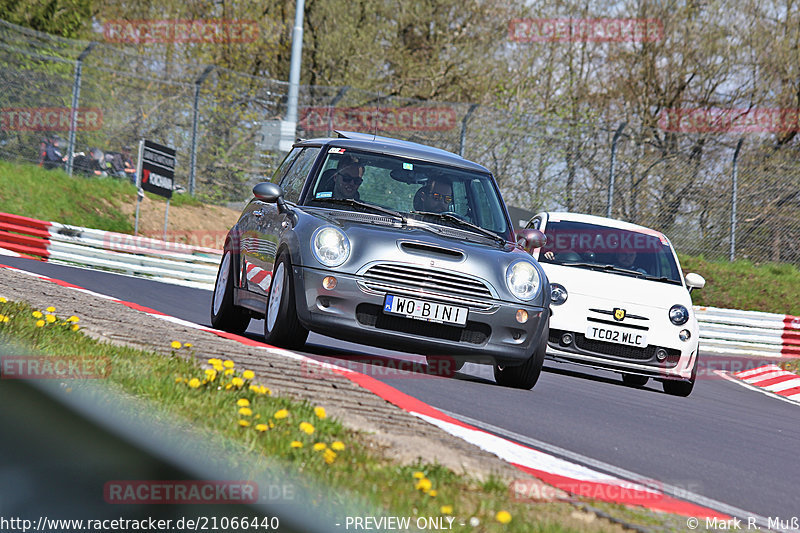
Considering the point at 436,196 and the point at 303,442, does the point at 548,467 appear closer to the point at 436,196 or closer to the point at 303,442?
the point at 303,442

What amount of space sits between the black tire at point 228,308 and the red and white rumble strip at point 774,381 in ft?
22.4

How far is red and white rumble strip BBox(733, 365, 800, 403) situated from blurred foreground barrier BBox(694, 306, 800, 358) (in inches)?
150

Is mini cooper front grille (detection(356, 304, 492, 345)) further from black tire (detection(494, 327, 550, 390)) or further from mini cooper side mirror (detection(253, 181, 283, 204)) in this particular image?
mini cooper side mirror (detection(253, 181, 283, 204))

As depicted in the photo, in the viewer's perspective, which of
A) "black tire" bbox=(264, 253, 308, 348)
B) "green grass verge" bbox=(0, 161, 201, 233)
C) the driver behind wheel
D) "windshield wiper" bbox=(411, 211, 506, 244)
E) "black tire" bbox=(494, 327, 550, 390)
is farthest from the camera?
"green grass verge" bbox=(0, 161, 201, 233)

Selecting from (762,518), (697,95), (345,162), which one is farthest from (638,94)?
(762,518)

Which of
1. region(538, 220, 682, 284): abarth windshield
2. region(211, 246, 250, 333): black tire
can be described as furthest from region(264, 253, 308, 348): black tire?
region(538, 220, 682, 284): abarth windshield

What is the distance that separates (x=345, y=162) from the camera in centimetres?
847

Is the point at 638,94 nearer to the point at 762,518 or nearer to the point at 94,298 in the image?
the point at 94,298

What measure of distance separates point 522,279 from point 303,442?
140 inches

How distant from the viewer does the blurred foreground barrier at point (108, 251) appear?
1875cm

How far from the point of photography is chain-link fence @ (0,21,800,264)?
21.9 m

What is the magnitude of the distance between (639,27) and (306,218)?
23915mm

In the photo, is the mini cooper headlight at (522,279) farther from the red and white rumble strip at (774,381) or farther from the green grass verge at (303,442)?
the red and white rumble strip at (774,381)

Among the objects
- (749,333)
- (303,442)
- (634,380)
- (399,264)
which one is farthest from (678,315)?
(749,333)
